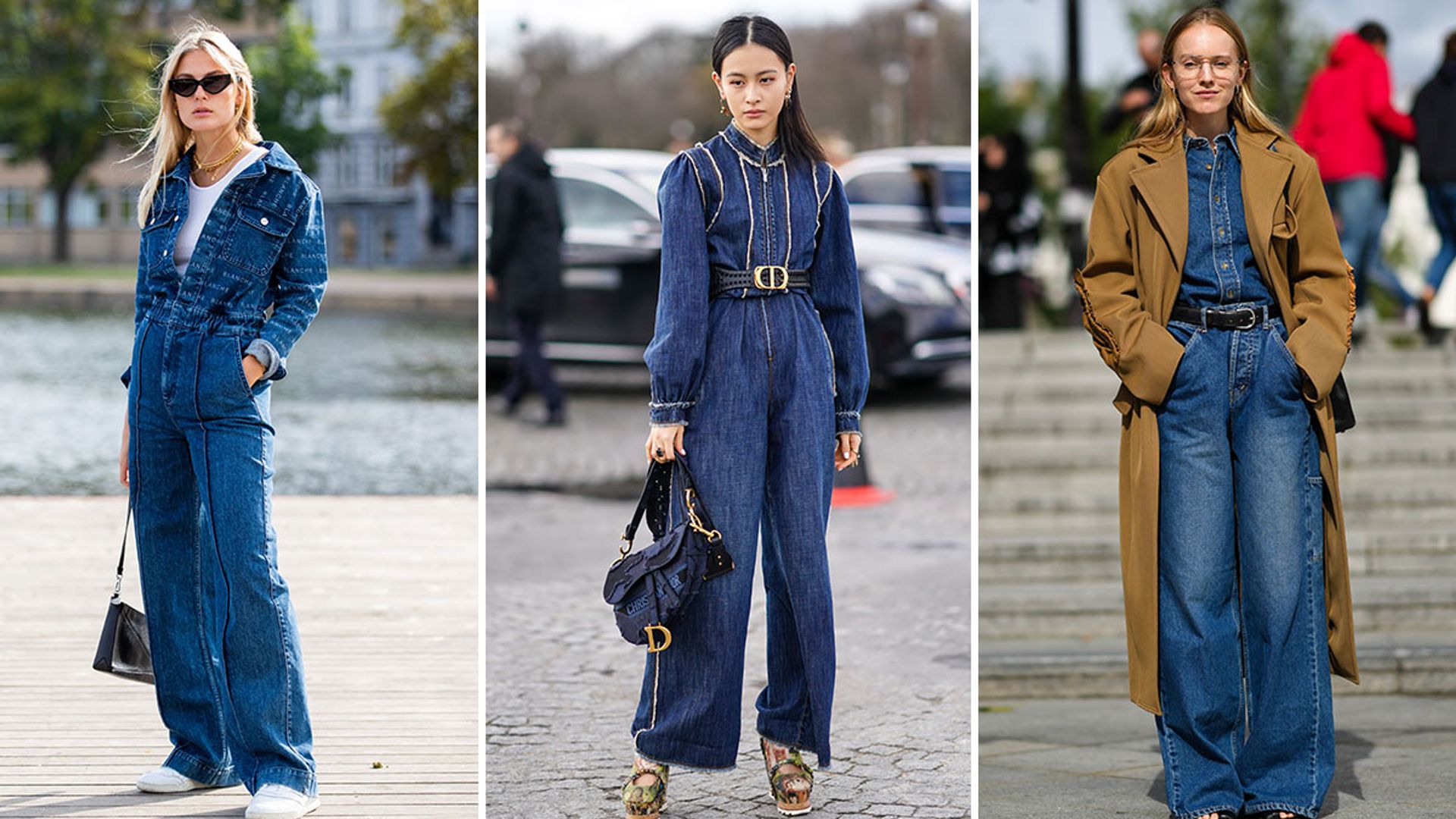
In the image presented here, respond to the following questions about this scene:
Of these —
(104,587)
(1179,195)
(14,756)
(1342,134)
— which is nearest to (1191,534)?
(1179,195)

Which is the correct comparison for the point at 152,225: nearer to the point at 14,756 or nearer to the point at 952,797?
the point at 14,756

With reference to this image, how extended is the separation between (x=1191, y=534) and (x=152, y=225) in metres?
2.72

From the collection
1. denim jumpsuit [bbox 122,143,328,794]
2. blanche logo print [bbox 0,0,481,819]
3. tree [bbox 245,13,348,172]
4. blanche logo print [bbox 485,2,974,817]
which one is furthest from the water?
denim jumpsuit [bbox 122,143,328,794]

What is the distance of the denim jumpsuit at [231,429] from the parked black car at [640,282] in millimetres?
10279

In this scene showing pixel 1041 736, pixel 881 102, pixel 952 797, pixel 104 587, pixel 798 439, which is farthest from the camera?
pixel 881 102

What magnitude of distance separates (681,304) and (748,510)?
52 cm

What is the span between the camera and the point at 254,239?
5.05 metres

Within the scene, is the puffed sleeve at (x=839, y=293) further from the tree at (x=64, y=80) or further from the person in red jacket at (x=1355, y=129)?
the tree at (x=64, y=80)

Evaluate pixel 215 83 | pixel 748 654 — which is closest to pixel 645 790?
pixel 215 83

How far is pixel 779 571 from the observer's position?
4.96m

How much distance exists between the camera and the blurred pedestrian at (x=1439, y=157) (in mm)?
12375

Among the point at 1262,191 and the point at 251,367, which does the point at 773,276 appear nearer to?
the point at 1262,191

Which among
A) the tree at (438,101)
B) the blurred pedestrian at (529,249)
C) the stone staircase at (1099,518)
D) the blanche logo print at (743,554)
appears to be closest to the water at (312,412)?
the blurred pedestrian at (529,249)

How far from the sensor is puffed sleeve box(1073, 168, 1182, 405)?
4.87 m
